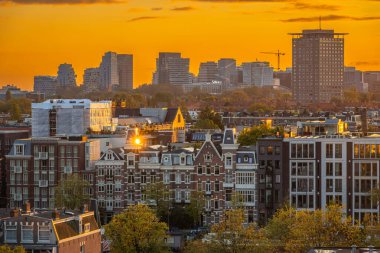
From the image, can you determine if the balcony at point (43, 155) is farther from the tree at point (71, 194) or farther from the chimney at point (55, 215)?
the chimney at point (55, 215)

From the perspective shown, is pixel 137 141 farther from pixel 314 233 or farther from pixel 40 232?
pixel 314 233

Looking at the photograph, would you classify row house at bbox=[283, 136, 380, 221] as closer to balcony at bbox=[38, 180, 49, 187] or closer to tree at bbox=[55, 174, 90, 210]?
tree at bbox=[55, 174, 90, 210]

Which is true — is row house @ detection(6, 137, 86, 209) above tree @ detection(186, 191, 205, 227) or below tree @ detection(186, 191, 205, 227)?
above

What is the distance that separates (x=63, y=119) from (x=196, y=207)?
32.8 meters

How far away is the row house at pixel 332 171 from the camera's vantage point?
8912 cm

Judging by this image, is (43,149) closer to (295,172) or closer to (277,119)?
(295,172)

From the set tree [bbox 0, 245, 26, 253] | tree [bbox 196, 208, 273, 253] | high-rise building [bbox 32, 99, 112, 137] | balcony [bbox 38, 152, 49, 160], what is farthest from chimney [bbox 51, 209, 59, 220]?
high-rise building [bbox 32, 99, 112, 137]

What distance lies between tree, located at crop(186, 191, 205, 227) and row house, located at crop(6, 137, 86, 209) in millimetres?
10985

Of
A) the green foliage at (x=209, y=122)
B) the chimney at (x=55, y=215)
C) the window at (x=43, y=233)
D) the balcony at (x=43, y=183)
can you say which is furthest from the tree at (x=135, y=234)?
the green foliage at (x=209, y=122)

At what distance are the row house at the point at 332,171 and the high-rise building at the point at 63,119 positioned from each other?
3237cm

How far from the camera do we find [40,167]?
9988cm

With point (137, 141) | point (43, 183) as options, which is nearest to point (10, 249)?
point (137, 141)

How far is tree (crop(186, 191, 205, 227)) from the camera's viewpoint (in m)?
90.8

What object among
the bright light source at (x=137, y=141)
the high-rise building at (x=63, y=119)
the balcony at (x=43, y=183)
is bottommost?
the balcony at (x=43, y=183)
